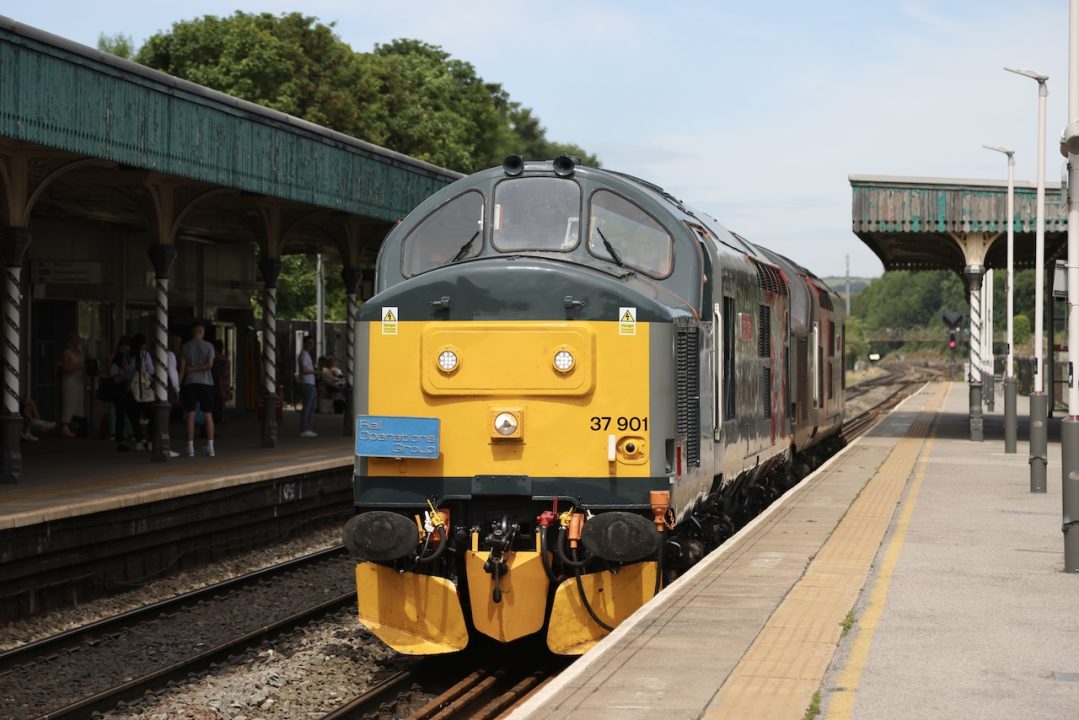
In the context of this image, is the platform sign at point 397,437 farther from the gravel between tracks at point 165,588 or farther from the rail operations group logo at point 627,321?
the gravel between tracks at point 165,588

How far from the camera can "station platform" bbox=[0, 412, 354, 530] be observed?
14188 millimetres

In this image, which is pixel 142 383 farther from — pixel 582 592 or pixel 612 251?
pixel 582 592

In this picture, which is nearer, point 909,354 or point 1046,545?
point 1046,545

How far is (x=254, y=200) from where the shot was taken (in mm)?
22031

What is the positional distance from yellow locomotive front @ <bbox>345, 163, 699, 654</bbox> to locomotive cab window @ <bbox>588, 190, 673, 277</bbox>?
0.68 meters

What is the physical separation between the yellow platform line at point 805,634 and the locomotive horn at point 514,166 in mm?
3652

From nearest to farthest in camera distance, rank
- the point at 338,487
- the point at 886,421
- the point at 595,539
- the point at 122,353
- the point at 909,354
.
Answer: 1. the point at 595,539
2. the point at 338,487
3. the point at 122,353
4. the point at 886,421
5. the point at 909,354

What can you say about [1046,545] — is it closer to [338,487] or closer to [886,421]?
[338,487]

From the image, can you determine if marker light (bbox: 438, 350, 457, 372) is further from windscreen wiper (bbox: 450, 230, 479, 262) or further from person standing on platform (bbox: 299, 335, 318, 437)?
person standing on platform (bbox: 299, 335, 318, 437)

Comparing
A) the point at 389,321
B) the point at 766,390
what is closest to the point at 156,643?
the point at 389,321

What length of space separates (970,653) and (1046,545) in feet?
18.9

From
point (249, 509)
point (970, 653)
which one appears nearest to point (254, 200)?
point (249, 509)

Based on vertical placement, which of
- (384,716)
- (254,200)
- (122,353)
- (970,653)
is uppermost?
(254,200)

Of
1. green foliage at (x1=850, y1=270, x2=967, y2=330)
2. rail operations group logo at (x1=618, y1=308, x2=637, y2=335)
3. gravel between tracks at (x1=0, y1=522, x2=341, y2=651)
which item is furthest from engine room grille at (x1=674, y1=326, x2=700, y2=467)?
green foliage at (x1=850, y1=270, x2=967, y2=330)
